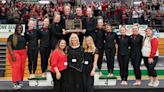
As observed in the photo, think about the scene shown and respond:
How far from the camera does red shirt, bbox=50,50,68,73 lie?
31.7 ft

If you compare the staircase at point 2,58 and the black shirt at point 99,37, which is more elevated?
the black shirt at point 99,37

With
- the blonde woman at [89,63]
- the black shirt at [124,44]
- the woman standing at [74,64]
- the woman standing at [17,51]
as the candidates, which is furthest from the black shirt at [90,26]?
the woman standing at [17,51]

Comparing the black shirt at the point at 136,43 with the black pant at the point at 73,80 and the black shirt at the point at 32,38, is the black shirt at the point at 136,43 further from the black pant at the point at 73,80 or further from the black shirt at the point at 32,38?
the black shirt at the point at 32,38

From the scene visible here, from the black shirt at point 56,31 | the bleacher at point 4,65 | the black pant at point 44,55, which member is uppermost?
the black shirt at point 56,31

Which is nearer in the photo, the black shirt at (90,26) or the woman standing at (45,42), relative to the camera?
the black shirt at (90,26)

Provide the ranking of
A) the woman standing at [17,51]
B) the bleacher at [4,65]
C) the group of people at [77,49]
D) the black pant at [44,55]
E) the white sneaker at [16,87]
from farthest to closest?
the bleacher at [4,65] → the black pant at [44,55] → the white sneaker at [16,87] → the woman standing at [17,51] → the group of people at [77,49]

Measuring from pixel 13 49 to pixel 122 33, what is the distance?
299cm

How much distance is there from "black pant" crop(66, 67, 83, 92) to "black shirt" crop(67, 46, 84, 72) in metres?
0.13

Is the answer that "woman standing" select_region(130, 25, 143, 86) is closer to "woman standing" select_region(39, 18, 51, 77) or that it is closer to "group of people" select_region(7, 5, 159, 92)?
"group of people" select_region(7, 5, 159, 92)

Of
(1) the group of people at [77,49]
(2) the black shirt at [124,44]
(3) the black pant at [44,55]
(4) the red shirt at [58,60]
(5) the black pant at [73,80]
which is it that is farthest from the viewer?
(3) the black pant at [44,55]

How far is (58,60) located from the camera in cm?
970

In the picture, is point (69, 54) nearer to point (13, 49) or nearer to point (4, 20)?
point (13, 49)

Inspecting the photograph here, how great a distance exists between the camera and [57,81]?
10.1m

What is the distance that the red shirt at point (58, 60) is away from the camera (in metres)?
9.65
